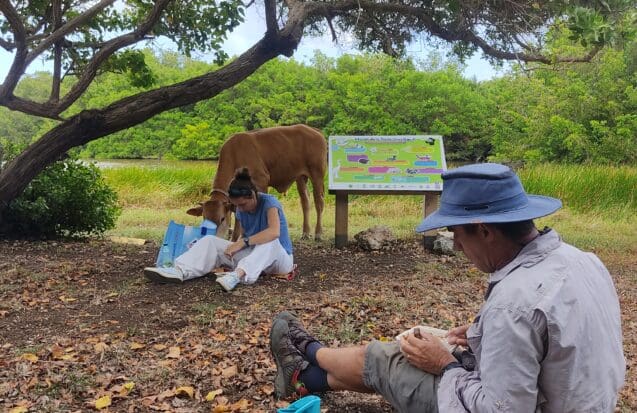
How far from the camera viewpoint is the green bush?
28.4ft

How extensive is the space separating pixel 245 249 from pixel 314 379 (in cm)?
306

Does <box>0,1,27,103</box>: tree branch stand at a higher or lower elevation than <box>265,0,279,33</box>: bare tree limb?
lower

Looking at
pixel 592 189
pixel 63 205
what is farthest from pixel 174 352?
pixel 592 189

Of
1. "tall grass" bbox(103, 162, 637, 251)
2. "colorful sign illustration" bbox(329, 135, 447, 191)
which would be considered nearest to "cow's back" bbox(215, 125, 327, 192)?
"colorful sign illustration" bbox(329, 135, 447, 191)

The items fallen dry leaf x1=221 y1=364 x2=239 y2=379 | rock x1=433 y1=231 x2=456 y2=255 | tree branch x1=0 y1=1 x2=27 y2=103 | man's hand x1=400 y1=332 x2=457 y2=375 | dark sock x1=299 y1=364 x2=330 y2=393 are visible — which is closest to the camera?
man's hand x1=400 y1=332 x2=457 y2=375

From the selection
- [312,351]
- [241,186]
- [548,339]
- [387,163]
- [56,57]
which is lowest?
[312,351]

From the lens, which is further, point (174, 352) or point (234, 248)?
point (234, 248)

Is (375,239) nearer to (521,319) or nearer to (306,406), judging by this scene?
(306,406)

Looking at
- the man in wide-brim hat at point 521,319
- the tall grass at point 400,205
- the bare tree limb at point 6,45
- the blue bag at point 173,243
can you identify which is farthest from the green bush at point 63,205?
the man in wide-brim hat at point 521,319

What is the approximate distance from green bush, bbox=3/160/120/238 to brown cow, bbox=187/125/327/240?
1.97m

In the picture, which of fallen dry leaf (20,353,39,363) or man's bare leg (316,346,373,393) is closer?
man's bare leg (316,346,373,393)

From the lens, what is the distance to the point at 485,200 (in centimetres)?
222

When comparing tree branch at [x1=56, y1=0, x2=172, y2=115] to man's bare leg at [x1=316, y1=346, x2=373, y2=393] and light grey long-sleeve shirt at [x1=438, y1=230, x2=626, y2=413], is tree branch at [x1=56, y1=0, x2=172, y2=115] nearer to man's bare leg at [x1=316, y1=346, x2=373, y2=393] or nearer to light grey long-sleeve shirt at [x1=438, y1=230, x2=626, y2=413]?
man's bare leg at [x1=316, y1=346, x2=373, y2=393]

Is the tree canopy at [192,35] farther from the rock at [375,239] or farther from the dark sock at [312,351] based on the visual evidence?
the dark sock at [312,351]
